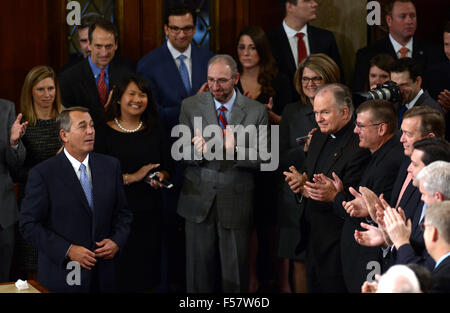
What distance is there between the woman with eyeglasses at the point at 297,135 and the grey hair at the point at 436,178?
183cm

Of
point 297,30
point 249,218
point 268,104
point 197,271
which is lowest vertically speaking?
point 197,271

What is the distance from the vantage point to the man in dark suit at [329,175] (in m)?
4.50

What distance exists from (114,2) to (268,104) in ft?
5.01

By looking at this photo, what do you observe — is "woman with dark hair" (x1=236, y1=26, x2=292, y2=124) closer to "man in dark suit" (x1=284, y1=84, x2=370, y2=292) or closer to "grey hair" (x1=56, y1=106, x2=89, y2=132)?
"man in dark suit" (x1=284, y1=84, x2=370, y2=292)

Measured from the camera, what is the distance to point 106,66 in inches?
214

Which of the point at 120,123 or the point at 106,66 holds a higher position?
the point at 106,66

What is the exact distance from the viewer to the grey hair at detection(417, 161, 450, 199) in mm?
3221

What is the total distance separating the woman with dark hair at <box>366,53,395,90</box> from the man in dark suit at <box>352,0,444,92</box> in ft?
0.98

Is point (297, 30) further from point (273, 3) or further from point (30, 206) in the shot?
point (30, 206)

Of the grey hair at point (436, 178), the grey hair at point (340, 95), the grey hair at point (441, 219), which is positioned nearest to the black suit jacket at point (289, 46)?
the grey hair at point (340, 95)

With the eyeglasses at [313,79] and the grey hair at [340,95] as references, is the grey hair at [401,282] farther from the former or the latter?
the eyeglasses at [313,79]

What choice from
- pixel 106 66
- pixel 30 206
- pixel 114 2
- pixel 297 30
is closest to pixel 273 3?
pixel 297 30

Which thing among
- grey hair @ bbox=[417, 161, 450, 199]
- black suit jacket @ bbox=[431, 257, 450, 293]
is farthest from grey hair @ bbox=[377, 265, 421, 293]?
grey hair @ bbox=[417, 161, 450, 199]
